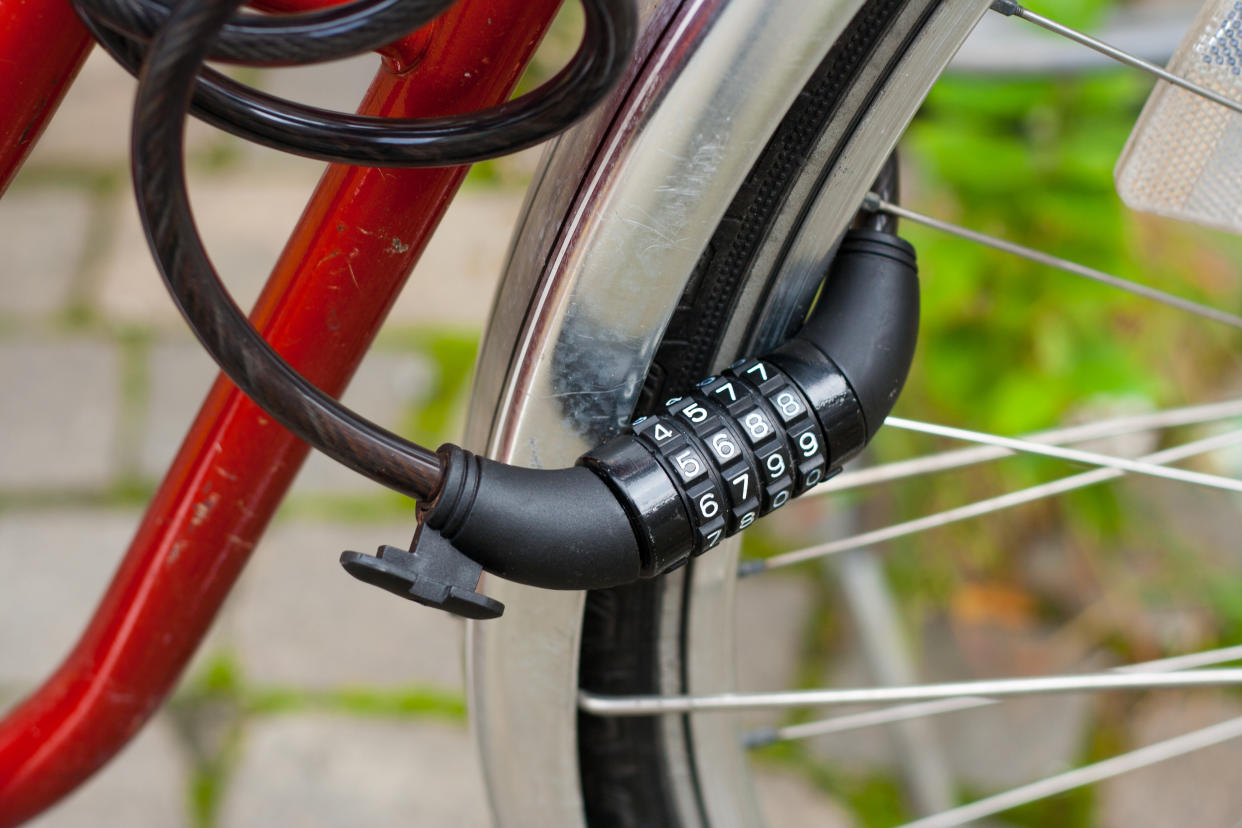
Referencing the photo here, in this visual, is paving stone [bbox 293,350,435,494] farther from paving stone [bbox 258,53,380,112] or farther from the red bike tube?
the red bike tube

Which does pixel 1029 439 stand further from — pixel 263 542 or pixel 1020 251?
pixel 263 542

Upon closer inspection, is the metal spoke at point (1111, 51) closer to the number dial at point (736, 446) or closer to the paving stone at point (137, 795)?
the number dial at point (736, 446)

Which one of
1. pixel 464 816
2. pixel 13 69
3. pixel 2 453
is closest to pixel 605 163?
pixel 13 69

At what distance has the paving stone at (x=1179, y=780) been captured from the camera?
895mm

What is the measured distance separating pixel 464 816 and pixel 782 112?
736 mm

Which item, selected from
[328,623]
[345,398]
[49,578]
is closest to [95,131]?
[345,398]

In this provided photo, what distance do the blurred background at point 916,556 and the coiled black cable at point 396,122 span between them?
2.27 ft

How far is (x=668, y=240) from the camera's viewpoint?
296mm

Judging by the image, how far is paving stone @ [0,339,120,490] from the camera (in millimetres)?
1079

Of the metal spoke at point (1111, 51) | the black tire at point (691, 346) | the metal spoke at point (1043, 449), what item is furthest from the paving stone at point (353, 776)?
the metal spoke at point (1111, 51)

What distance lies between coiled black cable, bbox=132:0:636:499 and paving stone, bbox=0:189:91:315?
115 centimetres

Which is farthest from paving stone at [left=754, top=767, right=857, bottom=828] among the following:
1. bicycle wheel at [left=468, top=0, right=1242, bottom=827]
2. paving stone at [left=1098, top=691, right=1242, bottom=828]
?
bicycle wheel at [left=468, top=0, right=1242, bottom=827]

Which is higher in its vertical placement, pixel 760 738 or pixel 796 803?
pixel 760 738

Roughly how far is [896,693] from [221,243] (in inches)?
43.7
